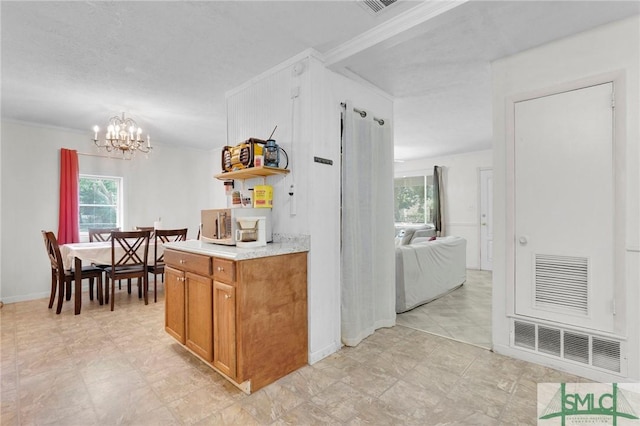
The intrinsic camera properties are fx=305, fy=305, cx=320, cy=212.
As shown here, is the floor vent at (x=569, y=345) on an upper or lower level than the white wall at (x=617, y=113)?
lower

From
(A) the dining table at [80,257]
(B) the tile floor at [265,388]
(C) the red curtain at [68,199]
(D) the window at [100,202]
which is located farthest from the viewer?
(D) the window at [100,202]

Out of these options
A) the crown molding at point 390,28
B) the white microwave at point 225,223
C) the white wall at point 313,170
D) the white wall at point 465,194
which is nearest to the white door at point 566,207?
the crown molding at point 390,28

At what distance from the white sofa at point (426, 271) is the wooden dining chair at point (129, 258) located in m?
3.25

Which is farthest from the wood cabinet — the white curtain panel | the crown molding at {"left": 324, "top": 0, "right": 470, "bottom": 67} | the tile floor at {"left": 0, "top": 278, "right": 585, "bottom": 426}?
the crown molding at {"left": 324, "top": 0, "right": 470, "bottom": 67}

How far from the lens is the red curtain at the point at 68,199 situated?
438cm

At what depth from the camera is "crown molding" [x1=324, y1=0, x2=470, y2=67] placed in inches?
73.2

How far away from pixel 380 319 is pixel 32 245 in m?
4.85

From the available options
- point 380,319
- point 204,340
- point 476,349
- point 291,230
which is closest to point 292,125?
point 291,230

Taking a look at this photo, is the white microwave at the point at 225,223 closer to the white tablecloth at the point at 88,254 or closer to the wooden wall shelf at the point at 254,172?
the wooden wall shelf at the point at 254,172

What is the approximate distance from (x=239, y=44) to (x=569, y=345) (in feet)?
10.9

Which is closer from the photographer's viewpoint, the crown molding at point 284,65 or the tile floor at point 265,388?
the tile floor at point 265,388

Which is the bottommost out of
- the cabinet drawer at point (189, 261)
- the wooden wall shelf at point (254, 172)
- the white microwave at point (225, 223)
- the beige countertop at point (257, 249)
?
the cabinet drawer at point (189, 261)

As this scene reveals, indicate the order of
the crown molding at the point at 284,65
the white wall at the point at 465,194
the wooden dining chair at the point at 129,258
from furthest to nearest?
the white wall at the point at 465,194
the wooden dining chair at the point at 129,258
the crown molding at the point at 284,65

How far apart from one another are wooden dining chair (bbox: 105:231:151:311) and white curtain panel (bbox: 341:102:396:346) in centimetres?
278
